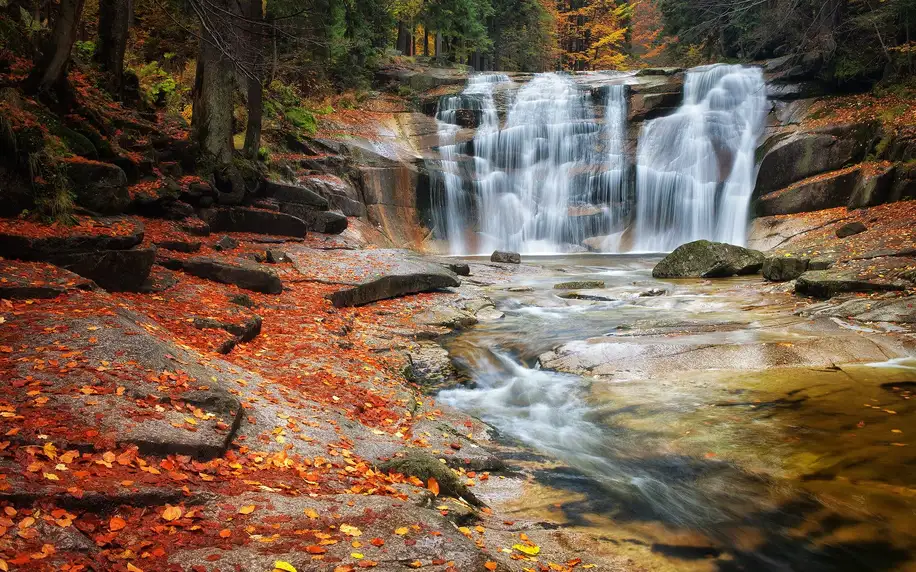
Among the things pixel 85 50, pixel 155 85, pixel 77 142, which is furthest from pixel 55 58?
pixel 155 85

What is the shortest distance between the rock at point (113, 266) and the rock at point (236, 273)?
156cm

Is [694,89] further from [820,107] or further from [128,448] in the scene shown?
[128,448]

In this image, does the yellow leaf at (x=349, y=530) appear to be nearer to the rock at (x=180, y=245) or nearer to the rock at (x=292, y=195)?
the rock at (x=180, y=245)

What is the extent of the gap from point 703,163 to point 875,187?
6915 millimetres

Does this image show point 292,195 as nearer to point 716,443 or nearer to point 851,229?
point 716,443

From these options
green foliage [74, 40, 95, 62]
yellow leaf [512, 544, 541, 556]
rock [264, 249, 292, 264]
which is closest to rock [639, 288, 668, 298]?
rock [264, 249, 292, 264]

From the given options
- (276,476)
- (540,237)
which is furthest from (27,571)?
(540,237)

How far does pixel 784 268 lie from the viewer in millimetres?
13141

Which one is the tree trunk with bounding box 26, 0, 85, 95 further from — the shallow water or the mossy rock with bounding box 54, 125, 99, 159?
the shallow water

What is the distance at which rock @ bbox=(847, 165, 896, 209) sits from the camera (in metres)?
17.0

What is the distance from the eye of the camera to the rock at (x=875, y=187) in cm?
1702

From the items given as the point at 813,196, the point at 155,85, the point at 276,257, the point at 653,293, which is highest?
the point at 155,85

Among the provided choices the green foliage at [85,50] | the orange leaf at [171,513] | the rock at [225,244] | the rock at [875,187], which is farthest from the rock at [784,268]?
the green foliage at [85,50]

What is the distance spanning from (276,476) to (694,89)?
26100 mm
